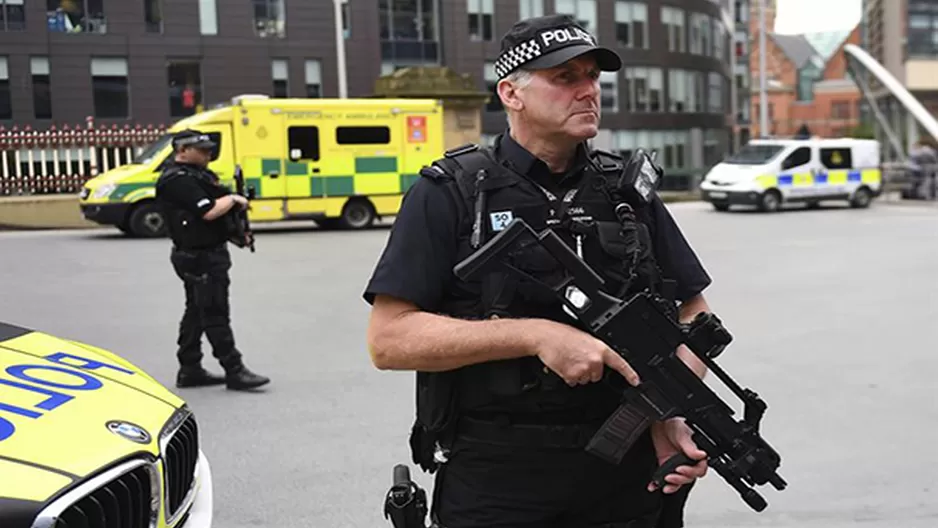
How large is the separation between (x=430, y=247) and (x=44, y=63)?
26821 mm

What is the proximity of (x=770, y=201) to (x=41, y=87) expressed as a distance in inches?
730

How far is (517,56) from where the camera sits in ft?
7.28

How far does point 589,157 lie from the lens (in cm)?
236

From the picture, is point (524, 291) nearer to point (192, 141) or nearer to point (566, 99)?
point (566, 99)

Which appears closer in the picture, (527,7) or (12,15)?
(12,15)

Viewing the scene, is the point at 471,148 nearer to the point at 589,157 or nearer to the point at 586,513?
the point at 589,157

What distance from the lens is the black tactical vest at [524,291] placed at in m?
2.13

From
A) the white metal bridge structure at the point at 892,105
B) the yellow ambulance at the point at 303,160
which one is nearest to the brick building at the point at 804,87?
the white metal bridge structure at the point at 892,105

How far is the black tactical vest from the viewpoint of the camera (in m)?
2.13

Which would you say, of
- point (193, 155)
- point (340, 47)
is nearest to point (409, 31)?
point (340, 47)

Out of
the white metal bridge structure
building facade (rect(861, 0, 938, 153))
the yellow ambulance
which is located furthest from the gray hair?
building facade (rect(861, 0, 938, 153))

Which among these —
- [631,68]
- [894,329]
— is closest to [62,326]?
[894,329]

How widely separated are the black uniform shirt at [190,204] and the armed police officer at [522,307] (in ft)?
14.4

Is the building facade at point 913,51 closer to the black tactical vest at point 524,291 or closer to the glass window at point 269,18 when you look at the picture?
the glass window at point 269,18
